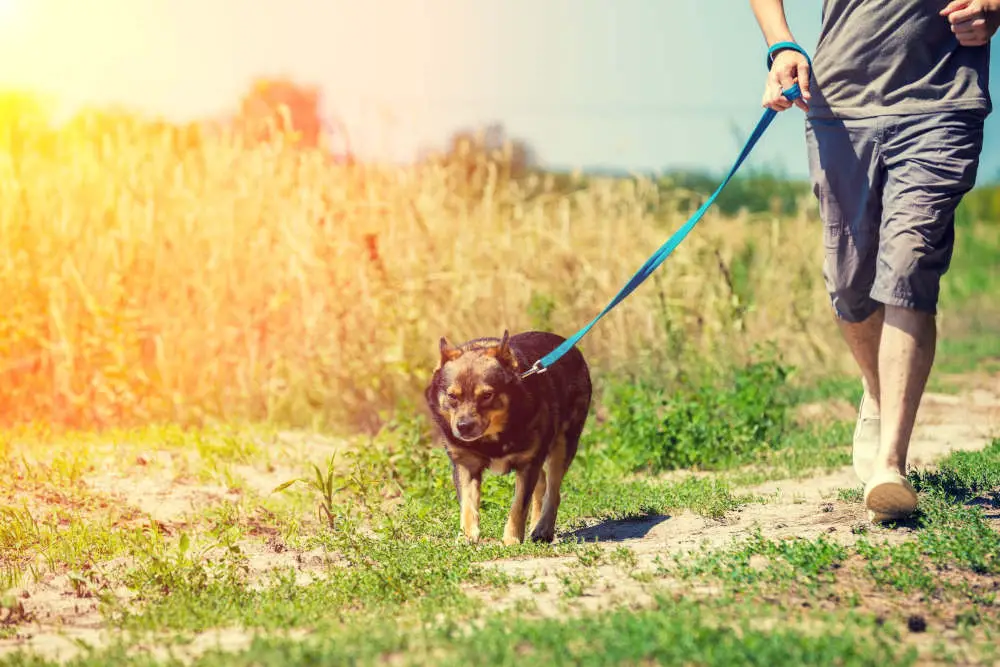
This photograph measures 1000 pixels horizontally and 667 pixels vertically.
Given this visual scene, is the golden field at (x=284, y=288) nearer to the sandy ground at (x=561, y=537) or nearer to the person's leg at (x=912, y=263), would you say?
the sandy ground at (x=561, y=537)

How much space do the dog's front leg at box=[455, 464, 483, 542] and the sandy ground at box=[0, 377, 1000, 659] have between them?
50cm

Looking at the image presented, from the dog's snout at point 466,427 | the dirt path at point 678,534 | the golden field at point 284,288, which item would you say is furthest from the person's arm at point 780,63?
the golden field at point 284,288

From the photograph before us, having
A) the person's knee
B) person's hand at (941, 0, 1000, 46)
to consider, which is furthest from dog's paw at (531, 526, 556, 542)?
person's hand at (941, 0, 1000, 46)

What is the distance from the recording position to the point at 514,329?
9516 mm

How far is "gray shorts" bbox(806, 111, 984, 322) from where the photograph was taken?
4914 mm

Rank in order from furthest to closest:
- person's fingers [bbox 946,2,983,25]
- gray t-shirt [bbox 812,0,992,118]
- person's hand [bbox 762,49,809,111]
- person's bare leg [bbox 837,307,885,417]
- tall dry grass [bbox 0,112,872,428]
Answer: tall dry grass [bbox 0,112,872,428], person's bare leg [bbox 837,307,885,417], person's hand [bbox 762,49,809,111], gray t-shirt [bbox 812,0,992,118], person's fingers [bbox 946,2,983,25]

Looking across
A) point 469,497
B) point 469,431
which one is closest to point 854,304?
point 469,431

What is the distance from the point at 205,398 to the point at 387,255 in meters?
1.95

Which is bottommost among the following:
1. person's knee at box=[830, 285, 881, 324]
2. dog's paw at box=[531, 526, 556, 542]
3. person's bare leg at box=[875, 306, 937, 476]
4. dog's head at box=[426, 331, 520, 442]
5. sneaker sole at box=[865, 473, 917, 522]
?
dog's paw at box=[531, 526, 556, 542]

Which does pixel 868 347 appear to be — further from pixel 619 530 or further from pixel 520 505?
pixel 520 505

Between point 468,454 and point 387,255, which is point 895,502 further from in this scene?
point 387,255

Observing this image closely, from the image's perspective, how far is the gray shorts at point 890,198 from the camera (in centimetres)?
491

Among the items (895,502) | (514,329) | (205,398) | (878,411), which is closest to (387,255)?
(514,329)

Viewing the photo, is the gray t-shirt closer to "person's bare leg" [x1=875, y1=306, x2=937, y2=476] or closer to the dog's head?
"person's bare leg" [x1=875, y1=306, x2=937, y2=476]
